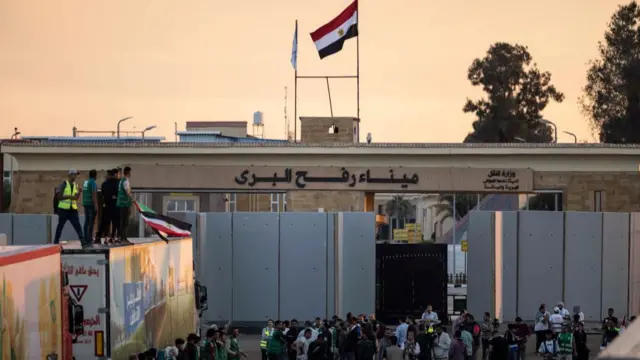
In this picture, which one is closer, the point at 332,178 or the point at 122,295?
the point at 122,295

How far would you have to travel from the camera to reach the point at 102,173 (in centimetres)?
4716

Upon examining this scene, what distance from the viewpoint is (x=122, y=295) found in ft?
57.8

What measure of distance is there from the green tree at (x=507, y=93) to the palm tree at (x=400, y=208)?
6298 cm

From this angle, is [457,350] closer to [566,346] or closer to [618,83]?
[566,346]

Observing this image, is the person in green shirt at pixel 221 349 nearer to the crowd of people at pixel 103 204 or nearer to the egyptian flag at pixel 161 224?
the egyptian flag at pixel 161 224

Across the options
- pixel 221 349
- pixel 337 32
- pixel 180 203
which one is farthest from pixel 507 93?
pixel 221 349

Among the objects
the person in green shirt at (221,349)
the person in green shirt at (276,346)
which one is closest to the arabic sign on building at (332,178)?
the person in green shirt at (276,346)

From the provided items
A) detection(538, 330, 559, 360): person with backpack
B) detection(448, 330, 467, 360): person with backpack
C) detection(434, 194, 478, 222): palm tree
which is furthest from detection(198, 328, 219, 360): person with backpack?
detection(434, 194, 478, 222): palm tree

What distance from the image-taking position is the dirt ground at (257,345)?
30.0 metres

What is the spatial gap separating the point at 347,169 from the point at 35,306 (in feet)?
102

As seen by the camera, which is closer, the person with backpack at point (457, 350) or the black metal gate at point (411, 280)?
the person with backpack at point (457, 350)

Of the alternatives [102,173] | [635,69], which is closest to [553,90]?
[635,69]

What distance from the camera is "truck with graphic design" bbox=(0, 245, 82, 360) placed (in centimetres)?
1307

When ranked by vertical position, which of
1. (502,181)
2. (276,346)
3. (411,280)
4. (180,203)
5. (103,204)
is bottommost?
(276,346)
